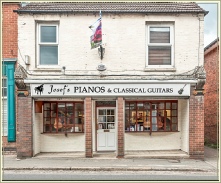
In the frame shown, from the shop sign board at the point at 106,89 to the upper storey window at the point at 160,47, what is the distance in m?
1.06

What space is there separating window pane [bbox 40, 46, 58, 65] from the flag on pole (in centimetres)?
181

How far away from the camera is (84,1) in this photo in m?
10.1

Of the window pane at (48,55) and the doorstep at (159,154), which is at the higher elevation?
the window pane at (48,55)

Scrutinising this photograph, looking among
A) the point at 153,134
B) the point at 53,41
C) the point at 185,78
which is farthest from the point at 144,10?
the point at 153,134

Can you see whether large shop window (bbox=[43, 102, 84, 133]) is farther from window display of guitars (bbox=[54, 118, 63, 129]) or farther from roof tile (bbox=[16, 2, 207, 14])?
roof tile (bbox=[16, 2, 207, 14])

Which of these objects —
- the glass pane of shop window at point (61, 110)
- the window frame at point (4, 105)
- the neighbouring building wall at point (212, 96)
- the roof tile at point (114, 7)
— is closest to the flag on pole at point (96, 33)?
the roof tile at point (114, 7)

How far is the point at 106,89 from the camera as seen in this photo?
9875mm

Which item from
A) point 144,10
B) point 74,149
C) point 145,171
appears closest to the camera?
point 145,171

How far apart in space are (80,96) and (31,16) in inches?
156

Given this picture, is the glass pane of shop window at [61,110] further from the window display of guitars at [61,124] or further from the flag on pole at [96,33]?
the flag on pole at [96,33]

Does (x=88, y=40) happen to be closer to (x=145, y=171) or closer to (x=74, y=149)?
(x=74, y=149)

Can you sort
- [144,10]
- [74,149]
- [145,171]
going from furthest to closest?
[74,149] < [144,10] < [145,171]

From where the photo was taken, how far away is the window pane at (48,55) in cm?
1023

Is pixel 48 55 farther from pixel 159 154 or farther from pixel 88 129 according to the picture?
pixel 159 154
